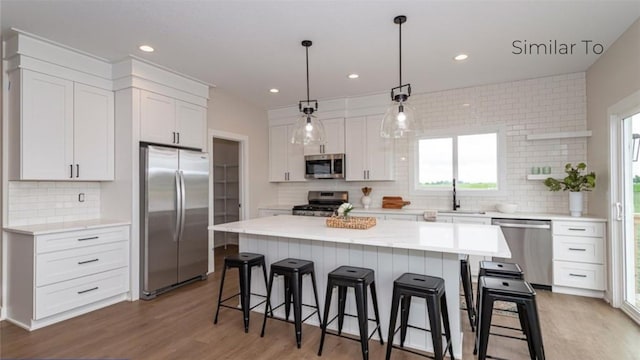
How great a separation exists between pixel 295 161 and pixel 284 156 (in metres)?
0.24

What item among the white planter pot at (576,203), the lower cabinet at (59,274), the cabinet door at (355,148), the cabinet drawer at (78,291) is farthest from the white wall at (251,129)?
the white planter pot at (576,203)

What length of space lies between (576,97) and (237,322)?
15.9 feet

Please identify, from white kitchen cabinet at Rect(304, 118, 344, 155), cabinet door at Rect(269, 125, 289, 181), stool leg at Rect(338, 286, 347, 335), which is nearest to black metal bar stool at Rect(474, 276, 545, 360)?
stool leg at Rect(338, 286, 347, 335)

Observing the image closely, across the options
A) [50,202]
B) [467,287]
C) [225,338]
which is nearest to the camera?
[225,338]

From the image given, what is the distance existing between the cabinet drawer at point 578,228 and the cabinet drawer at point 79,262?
16.3 feet

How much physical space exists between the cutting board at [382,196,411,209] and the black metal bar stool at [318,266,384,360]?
2.53 metres

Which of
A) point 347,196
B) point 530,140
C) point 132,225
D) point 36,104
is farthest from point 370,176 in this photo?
point 36,104

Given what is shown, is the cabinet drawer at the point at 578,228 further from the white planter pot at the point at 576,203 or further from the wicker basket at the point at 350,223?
the wicker basket at the point at 350,223

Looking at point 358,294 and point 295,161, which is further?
point 295,161

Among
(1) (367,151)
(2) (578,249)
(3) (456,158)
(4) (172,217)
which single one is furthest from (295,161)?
(2) (578,249)

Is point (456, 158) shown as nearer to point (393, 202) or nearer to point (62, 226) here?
point (393, 202)

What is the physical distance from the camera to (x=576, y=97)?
4129 mm

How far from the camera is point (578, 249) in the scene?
367cm

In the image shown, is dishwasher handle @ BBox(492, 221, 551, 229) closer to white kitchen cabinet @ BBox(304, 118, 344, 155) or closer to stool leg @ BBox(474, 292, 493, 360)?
stool leg @ BBox(474, 292, 493, 360)
